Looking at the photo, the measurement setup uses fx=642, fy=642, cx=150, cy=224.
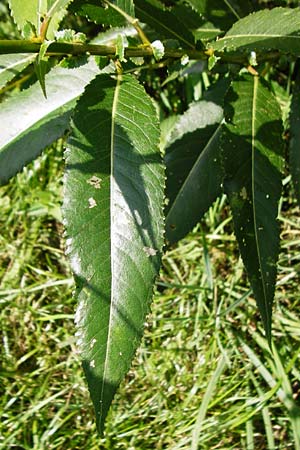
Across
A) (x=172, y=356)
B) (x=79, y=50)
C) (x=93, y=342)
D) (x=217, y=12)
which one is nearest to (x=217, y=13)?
(x=217, y=12)

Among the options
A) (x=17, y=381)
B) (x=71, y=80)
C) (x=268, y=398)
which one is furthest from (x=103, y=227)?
(x=17, y=381)

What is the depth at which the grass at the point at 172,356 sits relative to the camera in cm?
192

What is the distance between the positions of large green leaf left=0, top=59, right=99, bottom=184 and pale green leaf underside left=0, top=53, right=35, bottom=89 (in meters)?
0.10

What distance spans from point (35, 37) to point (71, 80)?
1.34 ft

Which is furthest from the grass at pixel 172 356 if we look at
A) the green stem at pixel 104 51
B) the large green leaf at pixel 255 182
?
the green stem at pixel 104 51

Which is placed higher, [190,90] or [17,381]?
[190,90]

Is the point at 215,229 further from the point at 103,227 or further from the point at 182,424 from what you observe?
the point at 103,227

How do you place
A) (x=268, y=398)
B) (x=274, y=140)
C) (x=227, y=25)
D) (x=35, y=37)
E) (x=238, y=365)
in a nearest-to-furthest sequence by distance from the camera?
(x=35, y=37), (x=274, y=140), (x=227, y=25), (x=268, y=398), (x=238, y=365)

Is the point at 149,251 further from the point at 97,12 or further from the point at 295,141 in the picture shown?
the point at 295,141

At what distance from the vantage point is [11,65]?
1.37 meters

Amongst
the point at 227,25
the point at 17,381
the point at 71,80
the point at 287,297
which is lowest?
the point at 17,381

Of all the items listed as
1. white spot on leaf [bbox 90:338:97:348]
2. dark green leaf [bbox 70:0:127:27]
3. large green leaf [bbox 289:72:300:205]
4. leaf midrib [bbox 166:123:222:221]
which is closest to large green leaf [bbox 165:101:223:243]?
leaf midrib [bbox 166:123:222:221]

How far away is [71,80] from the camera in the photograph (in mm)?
1483

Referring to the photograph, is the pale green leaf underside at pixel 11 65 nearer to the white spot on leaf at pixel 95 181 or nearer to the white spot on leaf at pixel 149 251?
the white spot on leaf at pixel 95 181
